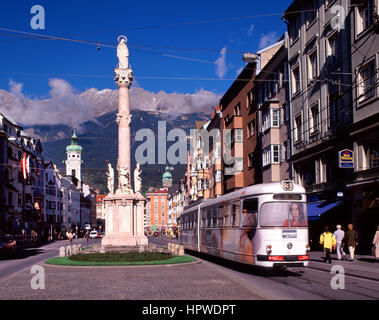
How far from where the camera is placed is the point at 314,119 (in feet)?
123

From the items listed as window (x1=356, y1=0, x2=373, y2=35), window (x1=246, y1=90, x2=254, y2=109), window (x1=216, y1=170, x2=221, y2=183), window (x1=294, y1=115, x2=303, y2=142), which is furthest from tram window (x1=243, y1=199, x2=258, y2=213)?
window (x1=216, y1=170, x2=221, y2=183)

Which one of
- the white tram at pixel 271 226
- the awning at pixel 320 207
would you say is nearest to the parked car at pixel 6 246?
the white tram at pixel 271 226

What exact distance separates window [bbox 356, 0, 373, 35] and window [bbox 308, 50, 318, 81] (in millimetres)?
7161

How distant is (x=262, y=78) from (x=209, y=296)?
3832cm

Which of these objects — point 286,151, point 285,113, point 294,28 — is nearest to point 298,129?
point 286,151

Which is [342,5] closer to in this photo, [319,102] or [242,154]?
[319,102]

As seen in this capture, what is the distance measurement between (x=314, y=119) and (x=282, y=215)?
19.2 m

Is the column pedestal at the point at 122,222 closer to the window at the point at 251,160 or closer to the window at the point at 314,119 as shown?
the window at the point at 314,119

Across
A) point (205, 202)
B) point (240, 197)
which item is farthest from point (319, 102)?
point (240, 197)

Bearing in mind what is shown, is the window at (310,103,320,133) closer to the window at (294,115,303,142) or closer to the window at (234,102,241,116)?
the window at (294,115,303,142)

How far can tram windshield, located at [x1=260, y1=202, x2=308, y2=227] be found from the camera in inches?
777

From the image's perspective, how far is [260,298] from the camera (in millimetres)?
12883

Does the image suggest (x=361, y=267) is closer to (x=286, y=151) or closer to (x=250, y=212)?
(x=250, y=212)

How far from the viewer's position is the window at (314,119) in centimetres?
3691
